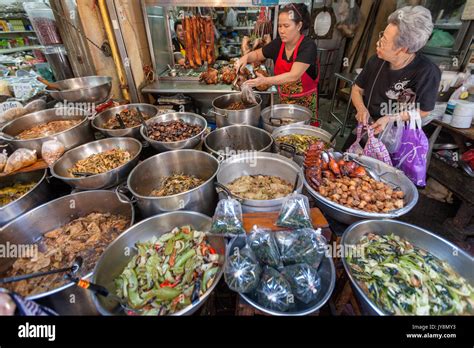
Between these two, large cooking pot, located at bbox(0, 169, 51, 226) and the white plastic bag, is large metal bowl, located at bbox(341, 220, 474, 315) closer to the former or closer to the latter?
the white plastic bag

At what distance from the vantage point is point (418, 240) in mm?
1482

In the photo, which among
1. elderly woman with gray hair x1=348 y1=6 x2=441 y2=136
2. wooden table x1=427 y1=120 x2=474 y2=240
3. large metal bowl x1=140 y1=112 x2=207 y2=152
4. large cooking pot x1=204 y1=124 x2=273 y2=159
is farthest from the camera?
wooden table x1=427 y1=120 x2=474 y2=240

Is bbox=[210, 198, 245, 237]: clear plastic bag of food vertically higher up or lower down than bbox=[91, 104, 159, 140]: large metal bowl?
lower down

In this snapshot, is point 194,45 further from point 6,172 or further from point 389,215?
point 389,215

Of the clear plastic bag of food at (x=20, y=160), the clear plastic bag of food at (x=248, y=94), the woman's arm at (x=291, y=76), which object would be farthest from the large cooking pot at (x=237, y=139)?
the clear plastic bag of food at (x=20, y=160)

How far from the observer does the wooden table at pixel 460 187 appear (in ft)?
9.07

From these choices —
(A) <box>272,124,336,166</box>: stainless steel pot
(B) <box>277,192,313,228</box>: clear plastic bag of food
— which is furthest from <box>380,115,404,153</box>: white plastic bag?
(B) <box>277,192,313,228</box>: clear plastic bag of food

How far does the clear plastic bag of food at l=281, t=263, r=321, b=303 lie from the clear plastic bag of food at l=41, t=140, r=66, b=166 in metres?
2.25

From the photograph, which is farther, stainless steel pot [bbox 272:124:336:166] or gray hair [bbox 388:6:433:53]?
stainless steel pot [bbox 272:124:336:166]

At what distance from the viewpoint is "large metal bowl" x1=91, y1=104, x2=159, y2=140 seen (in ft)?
7.81

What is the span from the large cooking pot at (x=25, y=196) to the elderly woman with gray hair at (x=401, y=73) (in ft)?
10.1

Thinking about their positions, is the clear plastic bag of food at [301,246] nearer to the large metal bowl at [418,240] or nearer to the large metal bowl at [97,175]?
the large metal bowl at [418,240]
